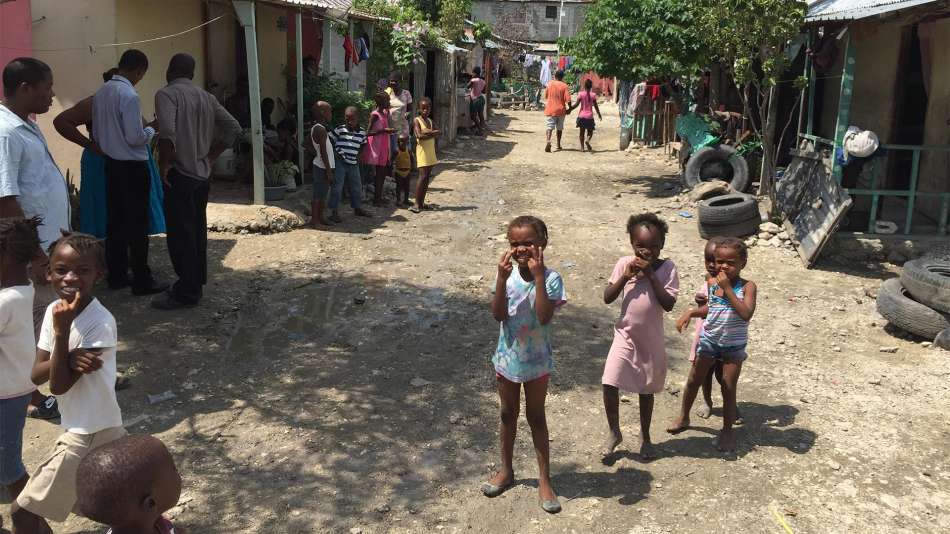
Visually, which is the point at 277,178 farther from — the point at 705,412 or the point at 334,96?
the point at 705,412

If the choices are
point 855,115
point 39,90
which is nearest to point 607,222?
point 855,115

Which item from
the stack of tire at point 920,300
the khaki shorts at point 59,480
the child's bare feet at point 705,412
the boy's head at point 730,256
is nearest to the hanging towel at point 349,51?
the stack of tire at point 920,300

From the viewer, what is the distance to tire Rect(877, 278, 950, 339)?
19.2ft

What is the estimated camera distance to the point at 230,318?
5.93 metres

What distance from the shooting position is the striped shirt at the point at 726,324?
4.11 metres

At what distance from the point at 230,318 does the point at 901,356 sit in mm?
4882

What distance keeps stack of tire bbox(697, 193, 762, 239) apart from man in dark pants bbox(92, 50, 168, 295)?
5.69 m

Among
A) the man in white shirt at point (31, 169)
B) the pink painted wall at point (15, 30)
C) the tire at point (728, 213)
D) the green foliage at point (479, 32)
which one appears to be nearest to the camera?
the man in white shirt at point (31, 169)

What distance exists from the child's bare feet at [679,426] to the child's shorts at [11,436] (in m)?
3.11

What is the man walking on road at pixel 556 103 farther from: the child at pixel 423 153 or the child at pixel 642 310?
the child at pixel 642 310

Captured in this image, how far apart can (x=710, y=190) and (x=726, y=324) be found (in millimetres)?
6397

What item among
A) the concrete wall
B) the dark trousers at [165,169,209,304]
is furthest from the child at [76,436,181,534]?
the concrete wall

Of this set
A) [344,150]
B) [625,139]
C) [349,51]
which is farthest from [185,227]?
[625,139]

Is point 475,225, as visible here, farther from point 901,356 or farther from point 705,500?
point 705,500
